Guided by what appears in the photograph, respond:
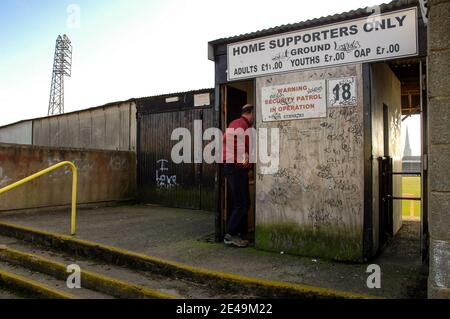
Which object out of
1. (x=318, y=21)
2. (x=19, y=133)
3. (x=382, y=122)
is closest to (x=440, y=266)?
(x=382, y=122)

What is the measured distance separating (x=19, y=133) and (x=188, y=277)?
44.5 feet

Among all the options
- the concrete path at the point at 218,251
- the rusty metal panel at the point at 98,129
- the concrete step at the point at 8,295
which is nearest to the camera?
the concrete path at the point at 218,251

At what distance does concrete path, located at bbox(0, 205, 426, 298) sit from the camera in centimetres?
360

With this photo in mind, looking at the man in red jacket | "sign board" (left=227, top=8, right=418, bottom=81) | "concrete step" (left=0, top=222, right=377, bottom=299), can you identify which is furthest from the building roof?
"concrete step" (left=0, top=222, right=377, bottom=299)

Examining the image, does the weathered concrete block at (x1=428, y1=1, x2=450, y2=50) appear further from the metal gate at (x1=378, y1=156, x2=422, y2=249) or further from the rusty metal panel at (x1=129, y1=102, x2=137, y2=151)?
the rusty metal panel at (x1=129, y1=102, x2=137, y2=151)

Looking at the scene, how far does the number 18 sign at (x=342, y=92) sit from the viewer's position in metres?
4.26

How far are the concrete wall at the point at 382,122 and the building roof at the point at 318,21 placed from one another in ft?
2.06

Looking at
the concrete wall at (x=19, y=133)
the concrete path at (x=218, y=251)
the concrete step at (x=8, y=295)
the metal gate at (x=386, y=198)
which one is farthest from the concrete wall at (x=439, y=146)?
the concrete wall at (x=19, y=133)

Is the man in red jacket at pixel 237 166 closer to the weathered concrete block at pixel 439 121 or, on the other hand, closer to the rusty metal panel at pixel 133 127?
the weathered concrete block at pixel 439 121

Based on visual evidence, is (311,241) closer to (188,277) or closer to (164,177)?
(188,277)

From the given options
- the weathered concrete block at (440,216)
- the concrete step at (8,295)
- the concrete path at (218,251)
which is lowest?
the concrete step at (8,295)

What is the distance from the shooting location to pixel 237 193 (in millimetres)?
5125

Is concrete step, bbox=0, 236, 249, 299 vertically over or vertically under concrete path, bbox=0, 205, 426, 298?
under

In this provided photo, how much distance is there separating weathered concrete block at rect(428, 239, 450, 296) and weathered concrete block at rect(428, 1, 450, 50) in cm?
149
